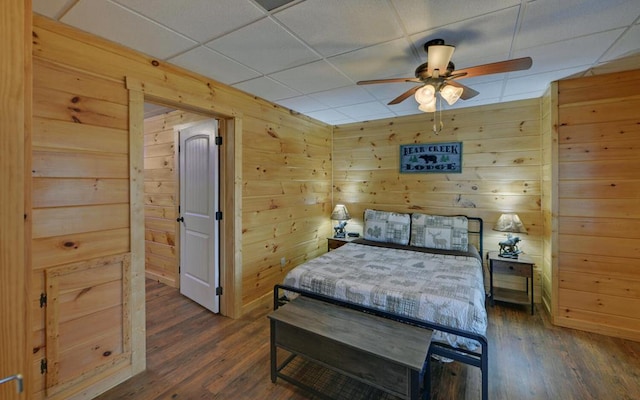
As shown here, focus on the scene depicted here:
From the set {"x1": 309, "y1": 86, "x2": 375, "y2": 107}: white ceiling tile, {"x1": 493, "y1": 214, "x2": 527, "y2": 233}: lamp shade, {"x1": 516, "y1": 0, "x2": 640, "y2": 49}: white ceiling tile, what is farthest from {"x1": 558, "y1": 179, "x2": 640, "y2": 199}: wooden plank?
{"x1": 309, "y1": 86, "x2": 375, "y2": 107}: white ceiling tile

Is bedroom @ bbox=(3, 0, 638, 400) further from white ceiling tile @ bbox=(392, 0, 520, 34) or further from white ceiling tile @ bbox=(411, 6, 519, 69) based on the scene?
white ceiling tile @ bbox=(392, 0, 520, 34)

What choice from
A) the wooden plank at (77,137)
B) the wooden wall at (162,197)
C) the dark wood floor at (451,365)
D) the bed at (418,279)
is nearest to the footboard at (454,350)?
the bed at (418,279)

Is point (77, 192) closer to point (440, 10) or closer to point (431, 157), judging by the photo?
point (440, 10)

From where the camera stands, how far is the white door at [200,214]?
10.3ft

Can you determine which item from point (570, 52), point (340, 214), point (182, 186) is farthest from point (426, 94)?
point (182, 186)

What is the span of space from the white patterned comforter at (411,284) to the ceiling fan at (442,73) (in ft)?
4.75

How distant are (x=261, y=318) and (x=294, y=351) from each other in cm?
123

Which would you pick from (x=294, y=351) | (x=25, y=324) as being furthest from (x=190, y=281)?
(x=25, y=324)

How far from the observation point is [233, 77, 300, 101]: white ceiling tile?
2816 mm

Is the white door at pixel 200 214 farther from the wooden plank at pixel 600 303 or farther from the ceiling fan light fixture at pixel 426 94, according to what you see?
the wooden plank at pixel 600 303

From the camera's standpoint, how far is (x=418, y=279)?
7.92ft

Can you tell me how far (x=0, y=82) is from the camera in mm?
636

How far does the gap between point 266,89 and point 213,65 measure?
69cm

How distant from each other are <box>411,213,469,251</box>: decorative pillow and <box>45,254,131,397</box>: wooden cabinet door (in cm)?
317
